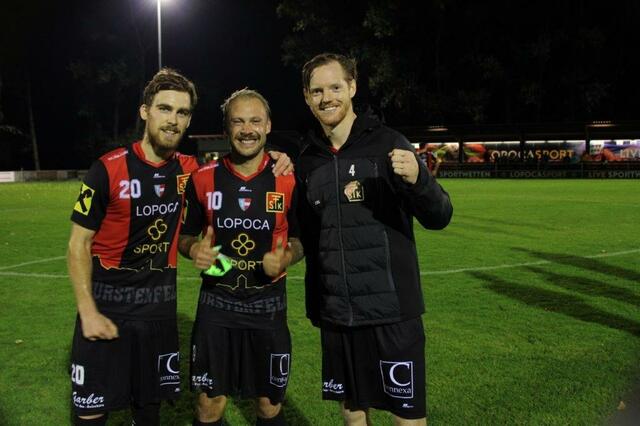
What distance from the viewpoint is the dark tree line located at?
46094 millimetres

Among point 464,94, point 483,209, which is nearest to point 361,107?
point 483,209

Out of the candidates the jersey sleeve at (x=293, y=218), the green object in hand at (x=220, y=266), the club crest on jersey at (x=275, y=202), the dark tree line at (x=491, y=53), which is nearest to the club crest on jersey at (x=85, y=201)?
the green object in hand at (x=220, y=266)

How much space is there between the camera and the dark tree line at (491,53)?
46094mm

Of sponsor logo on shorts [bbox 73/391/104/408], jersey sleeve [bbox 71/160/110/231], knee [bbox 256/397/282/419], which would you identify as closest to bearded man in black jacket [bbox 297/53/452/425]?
knee [bbox 256/397/282/419]

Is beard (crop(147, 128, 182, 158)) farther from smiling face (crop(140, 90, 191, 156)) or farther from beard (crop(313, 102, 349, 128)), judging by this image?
beard (crop(313, 102, 349, 128))

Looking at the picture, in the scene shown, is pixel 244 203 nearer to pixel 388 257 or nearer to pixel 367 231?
pixel 367 231

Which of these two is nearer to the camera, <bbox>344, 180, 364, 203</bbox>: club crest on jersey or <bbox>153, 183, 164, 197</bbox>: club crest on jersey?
<bbox>344, 180, 364, 203</bbox>: club crest on jersey

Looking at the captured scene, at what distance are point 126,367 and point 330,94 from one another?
64.4 inches

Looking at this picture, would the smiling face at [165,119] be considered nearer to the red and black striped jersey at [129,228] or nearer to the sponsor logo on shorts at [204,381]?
the red and black striped jersey at [129,228]

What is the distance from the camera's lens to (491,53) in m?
48.2

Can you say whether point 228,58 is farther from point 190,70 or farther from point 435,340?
point 435,340

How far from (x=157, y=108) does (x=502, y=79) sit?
4703cm

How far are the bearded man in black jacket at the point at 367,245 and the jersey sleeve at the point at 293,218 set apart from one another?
10.5 inches

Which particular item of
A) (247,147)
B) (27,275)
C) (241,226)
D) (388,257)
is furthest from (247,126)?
(27,275)
